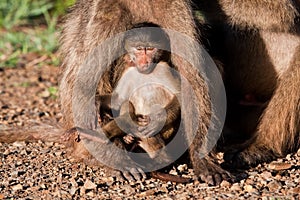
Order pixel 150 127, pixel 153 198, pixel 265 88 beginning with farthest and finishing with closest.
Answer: pixel 265 88, pixel 150 127, pixel 153 198

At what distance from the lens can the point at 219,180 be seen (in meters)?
4.15

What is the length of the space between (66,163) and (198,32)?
115cm

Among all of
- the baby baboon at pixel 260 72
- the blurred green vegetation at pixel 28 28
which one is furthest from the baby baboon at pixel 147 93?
the blurred green vegetation at pixel 28 28

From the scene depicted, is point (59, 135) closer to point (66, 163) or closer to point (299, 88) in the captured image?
point (66, 163)

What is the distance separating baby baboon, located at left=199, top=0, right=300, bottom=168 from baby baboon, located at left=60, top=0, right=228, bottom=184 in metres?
0.37

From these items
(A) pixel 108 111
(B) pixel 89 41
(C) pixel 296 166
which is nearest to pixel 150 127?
(A) pixel 108 111

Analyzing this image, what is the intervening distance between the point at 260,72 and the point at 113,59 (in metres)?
1.06

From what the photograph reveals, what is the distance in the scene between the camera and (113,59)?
14.9 ft

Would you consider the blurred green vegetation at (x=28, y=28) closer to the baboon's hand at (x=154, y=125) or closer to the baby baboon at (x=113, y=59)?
the baby baboon at (x=113, y=59)

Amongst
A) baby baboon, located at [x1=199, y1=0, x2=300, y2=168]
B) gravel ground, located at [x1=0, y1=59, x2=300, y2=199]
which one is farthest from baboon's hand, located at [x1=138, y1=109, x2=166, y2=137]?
baby baboon, located at [x1=199, y1=0, x2=300, y2=168]

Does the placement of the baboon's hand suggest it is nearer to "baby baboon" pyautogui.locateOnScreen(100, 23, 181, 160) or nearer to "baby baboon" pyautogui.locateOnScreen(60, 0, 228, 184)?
"baby baboon" pyautogui.locateOnScreen(100, 23, 181, 160)

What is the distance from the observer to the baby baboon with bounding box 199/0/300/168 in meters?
4.64

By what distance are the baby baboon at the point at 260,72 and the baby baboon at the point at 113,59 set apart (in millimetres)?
370

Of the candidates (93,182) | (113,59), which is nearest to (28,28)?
(113,59)
